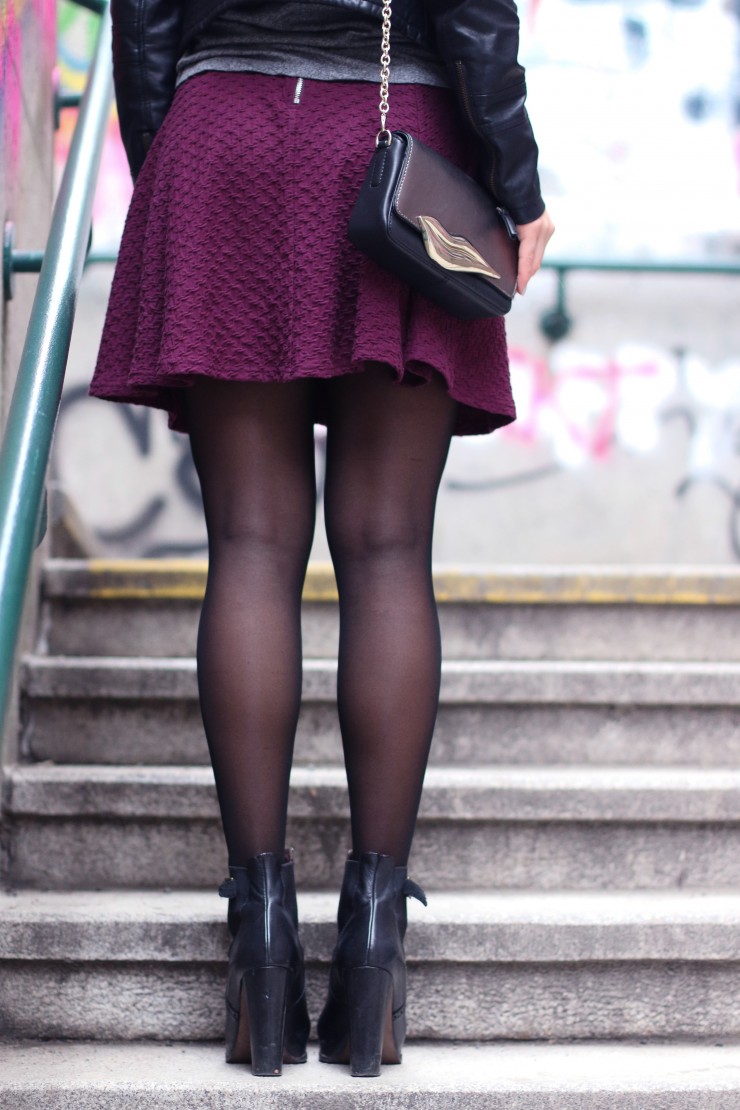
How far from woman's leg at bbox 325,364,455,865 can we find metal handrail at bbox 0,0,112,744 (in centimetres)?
31

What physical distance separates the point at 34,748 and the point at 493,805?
74cm

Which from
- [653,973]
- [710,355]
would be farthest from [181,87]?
[710,355]

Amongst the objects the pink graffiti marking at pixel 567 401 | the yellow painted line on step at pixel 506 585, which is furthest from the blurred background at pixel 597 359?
the yellow painted line on step at pixel 506 585

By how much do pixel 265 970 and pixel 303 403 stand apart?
60 centimetres

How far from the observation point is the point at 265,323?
1278 mm

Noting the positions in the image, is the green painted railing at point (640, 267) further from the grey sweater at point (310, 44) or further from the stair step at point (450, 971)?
the stair step at point (450, 971)

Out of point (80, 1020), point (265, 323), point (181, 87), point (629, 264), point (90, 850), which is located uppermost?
point (629, 264)

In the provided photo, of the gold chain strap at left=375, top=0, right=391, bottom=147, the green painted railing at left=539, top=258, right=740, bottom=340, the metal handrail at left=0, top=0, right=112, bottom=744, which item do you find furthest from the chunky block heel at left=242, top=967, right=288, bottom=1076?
the green painted railing at left=539, top=258, right=740, bottom=340

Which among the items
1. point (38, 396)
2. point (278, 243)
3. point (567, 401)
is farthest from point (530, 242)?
point (567, 401)

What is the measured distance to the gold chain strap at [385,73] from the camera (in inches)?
48.2

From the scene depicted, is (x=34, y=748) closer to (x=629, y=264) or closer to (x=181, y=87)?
(x=181, y=87)

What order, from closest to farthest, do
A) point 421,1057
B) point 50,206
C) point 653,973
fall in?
point 421,1057 < point 653,973 < point 50,206

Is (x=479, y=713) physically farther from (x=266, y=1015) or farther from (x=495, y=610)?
(x=266, y=1015)

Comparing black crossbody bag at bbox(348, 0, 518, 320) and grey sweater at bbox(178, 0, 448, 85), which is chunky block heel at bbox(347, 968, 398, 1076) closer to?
black crossbody bag at bbox(348, 0, 518, 320)
